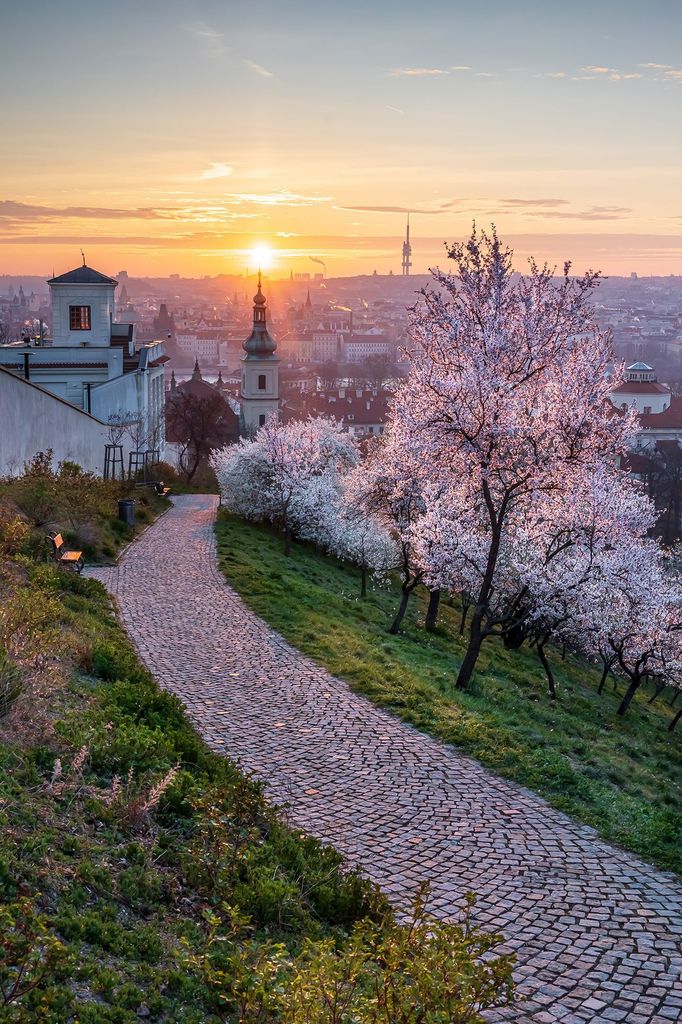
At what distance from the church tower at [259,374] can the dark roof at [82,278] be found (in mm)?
27244

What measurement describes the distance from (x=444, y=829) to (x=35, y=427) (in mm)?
17504

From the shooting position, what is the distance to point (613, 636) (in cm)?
2462

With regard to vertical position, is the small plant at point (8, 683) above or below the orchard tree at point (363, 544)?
above

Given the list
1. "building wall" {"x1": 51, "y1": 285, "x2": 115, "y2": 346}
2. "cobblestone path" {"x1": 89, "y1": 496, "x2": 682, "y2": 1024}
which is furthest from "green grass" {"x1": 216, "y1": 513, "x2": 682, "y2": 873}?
"building wall" {"x1": 51, "y1": 285, "x2": 115, "y2": 346}

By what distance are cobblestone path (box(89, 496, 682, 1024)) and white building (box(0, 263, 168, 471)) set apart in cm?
2574

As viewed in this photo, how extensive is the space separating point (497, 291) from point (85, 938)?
1065cm

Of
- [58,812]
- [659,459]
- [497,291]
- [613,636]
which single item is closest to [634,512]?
[613,636]

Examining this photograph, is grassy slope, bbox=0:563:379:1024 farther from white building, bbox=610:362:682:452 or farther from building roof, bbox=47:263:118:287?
white building, bbox=610:362:682:452

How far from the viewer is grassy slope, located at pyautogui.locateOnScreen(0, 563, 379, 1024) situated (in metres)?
5.20

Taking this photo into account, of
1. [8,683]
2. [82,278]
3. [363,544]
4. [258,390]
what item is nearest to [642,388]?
[258,390]

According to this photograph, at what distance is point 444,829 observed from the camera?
8.95 m

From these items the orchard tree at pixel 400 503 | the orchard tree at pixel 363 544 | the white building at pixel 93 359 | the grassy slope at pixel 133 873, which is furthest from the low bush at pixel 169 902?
the white building at pixel 93 359

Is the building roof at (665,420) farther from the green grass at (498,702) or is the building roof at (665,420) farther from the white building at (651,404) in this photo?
the green grass at (498,702)

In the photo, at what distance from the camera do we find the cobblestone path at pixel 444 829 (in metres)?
6.62
